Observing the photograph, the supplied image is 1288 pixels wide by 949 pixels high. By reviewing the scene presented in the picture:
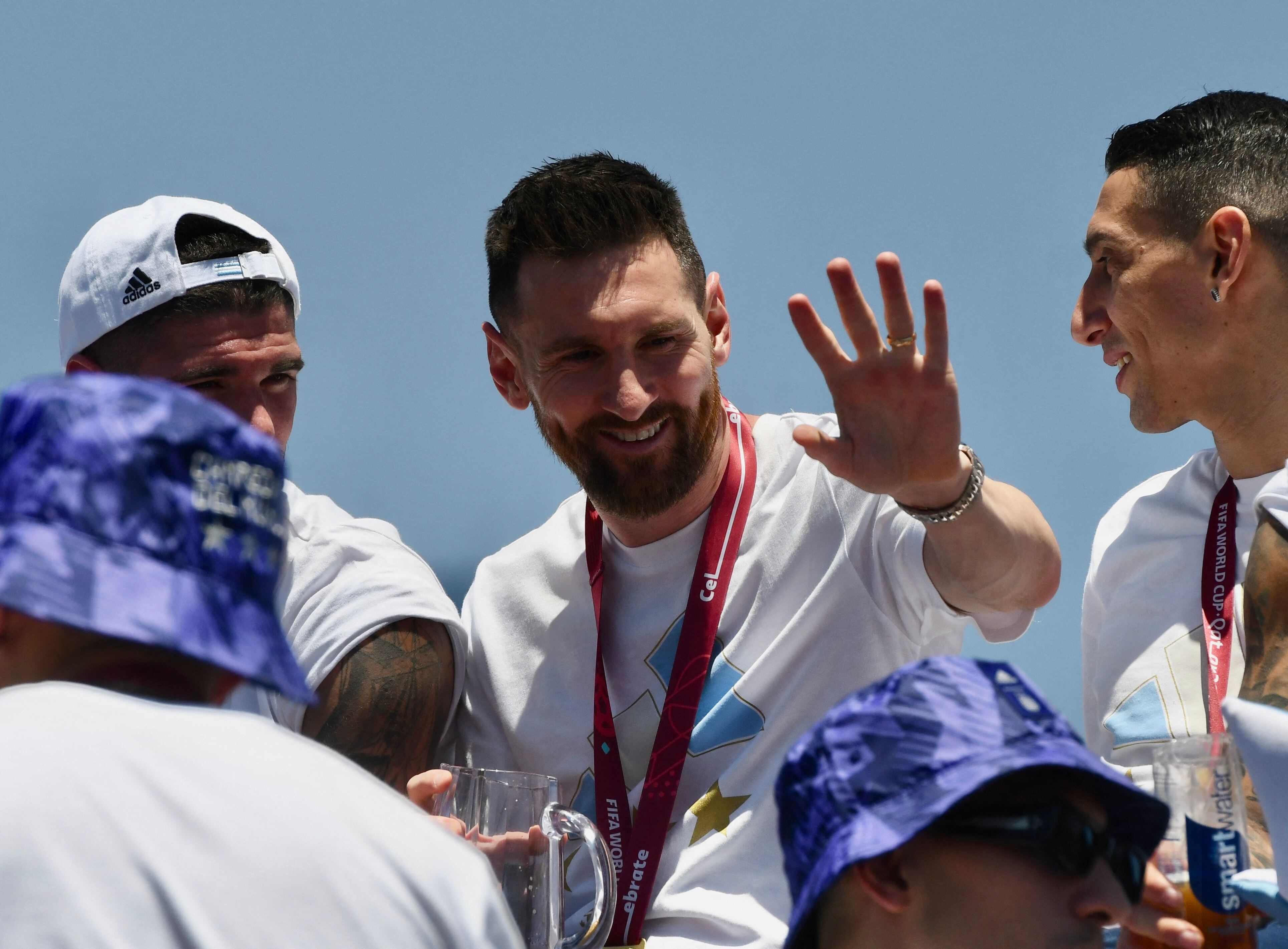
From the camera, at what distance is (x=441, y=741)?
143 inches

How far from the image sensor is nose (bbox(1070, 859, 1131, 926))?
65.8 inches

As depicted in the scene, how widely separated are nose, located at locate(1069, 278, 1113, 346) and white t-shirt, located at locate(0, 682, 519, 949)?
3.09 metres

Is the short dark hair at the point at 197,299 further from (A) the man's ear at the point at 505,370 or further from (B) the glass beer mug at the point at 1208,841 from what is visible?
(B) the glass beer mug at the point at 1208,841

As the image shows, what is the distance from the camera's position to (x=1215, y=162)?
12.6 feet

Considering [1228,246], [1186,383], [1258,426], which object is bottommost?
[1258,426]

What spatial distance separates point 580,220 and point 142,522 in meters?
2.57

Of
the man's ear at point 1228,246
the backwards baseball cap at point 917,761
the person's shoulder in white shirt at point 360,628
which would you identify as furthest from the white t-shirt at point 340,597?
the man's ear at point 1228,246

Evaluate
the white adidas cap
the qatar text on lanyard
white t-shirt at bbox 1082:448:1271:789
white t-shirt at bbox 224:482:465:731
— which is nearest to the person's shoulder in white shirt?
white t-shirt at bbox 224:482:465:731

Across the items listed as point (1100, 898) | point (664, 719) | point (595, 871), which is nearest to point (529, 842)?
point (595, 871)

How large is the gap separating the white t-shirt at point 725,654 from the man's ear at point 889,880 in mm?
1447

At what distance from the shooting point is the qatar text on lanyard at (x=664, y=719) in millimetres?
3199

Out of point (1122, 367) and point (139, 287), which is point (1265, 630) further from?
point (139, 287)

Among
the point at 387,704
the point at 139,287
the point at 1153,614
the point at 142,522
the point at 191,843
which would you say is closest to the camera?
the point at 191,843

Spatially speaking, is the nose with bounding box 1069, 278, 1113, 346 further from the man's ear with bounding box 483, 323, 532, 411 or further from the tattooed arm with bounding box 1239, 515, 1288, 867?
the man's ear with bounding box 483, 323, 532, 411
